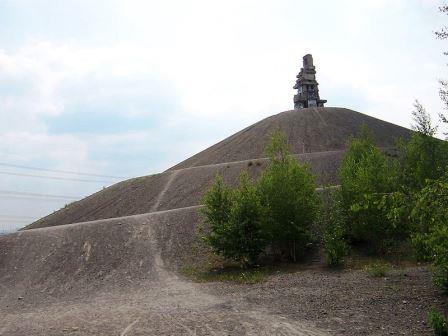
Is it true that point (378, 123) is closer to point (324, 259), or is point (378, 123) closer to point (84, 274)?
point (324, 259)

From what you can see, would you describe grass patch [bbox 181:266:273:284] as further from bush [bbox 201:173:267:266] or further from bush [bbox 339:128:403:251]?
bush [bbox 339:128:403:251]

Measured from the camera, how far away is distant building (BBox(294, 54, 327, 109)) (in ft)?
258

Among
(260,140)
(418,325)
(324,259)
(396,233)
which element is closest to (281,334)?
(418,325)

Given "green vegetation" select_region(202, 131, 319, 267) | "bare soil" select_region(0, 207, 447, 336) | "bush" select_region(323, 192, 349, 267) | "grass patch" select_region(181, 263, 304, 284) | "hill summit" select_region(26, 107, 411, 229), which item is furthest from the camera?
"hill summit" select_region(26, 107, 411, 229)

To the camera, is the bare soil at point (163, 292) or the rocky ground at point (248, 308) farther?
the bare soil at point (163, 292)

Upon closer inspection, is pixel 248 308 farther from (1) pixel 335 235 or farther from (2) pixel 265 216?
(2) pixel 265 216

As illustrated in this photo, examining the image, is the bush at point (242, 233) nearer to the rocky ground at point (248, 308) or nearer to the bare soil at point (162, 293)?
the bare soil at point (162, 293)

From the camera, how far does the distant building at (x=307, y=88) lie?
78562 millimetres

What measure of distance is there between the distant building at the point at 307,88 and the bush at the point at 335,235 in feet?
177

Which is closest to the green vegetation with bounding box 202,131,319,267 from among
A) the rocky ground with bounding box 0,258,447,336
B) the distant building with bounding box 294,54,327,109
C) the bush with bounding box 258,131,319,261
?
the bush with bounding box 258,131,319,261

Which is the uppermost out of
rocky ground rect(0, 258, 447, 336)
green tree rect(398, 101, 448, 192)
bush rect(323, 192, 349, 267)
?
green tree rect(398, 101, 448, 192)

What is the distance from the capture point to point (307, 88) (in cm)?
8212

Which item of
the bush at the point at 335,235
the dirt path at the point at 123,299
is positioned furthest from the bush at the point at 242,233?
the bush at the point at 335,235

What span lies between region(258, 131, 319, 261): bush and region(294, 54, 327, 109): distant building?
180 feet
